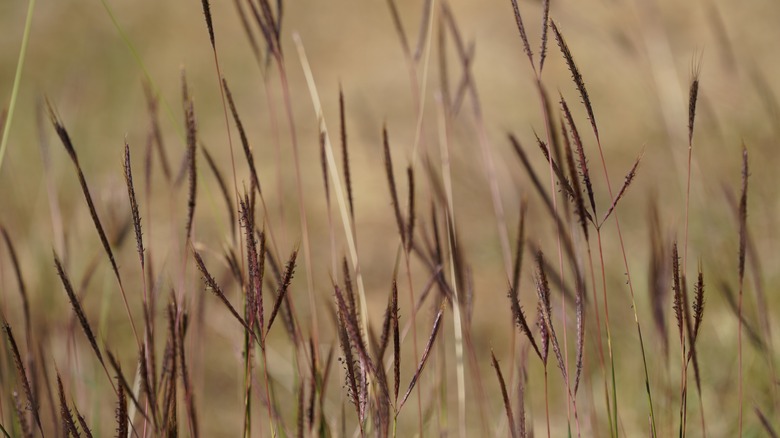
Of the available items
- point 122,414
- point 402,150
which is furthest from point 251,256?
point 402,150

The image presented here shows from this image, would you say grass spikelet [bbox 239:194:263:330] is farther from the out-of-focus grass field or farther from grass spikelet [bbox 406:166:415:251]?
the out-of-focus grass field

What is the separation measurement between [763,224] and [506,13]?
1026 millimetres

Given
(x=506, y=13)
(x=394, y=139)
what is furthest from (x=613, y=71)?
(x=394, y=139)

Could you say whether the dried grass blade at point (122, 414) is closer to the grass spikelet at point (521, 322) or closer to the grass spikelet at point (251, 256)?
the grass spikelet at point (251, 256)

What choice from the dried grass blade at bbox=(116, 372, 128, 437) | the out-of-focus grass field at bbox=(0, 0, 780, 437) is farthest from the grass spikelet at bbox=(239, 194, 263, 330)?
the out-of-focus grass field at bbox=(0, 0, 780, 437)

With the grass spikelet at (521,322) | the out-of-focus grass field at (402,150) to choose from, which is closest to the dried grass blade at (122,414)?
the grass spikelet at (521,322)

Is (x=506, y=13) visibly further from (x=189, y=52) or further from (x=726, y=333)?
(x=726, y=333)

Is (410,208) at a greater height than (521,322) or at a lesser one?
greater

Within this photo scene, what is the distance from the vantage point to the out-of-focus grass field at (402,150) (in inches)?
55.5

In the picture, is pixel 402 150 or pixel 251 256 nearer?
pixel 251 256

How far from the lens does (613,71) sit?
87.6 inches

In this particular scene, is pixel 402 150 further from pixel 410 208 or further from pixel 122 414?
pixel 122 414

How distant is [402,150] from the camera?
2002 mm

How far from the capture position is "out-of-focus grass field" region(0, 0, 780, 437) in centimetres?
141
